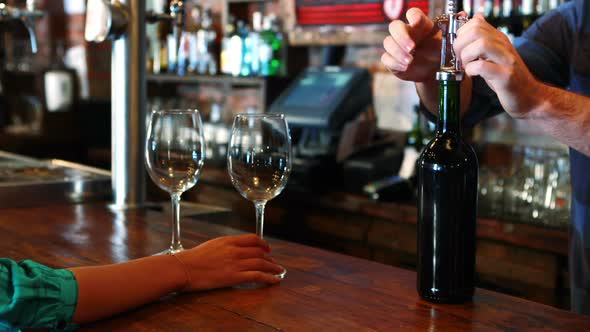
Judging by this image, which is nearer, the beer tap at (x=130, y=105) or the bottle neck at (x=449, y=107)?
the bottle neck at (x=449, y=107)

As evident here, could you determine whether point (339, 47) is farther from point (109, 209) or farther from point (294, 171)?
point (109, 209)

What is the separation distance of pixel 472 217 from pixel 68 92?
16.4ft

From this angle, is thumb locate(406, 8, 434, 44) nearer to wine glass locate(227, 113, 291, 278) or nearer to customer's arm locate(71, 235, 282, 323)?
wine glass locate(227, 113, 291, 278)

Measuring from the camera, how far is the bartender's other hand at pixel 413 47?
1153 millimetres

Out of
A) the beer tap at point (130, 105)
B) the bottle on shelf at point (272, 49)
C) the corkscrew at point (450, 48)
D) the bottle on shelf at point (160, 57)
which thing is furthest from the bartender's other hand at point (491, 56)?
the bottle on shelf at point (160, 57)

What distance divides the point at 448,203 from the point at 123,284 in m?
0.45

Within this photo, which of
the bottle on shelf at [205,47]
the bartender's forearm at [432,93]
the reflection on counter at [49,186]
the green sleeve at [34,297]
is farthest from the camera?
the bottle on shelf at [205,47]

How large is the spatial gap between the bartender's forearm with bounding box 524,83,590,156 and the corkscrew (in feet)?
0.63

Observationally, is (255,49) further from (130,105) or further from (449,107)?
(449,107)

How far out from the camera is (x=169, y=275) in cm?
104

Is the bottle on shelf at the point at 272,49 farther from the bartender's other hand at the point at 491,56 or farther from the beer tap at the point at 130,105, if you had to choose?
the bartender's other hand at the point at 491,56

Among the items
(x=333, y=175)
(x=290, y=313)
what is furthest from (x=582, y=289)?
(x=333, y=175)

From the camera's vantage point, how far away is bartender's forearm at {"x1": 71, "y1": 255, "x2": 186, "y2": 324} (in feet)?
3.12

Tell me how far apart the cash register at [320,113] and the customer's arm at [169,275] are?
6.53ft
